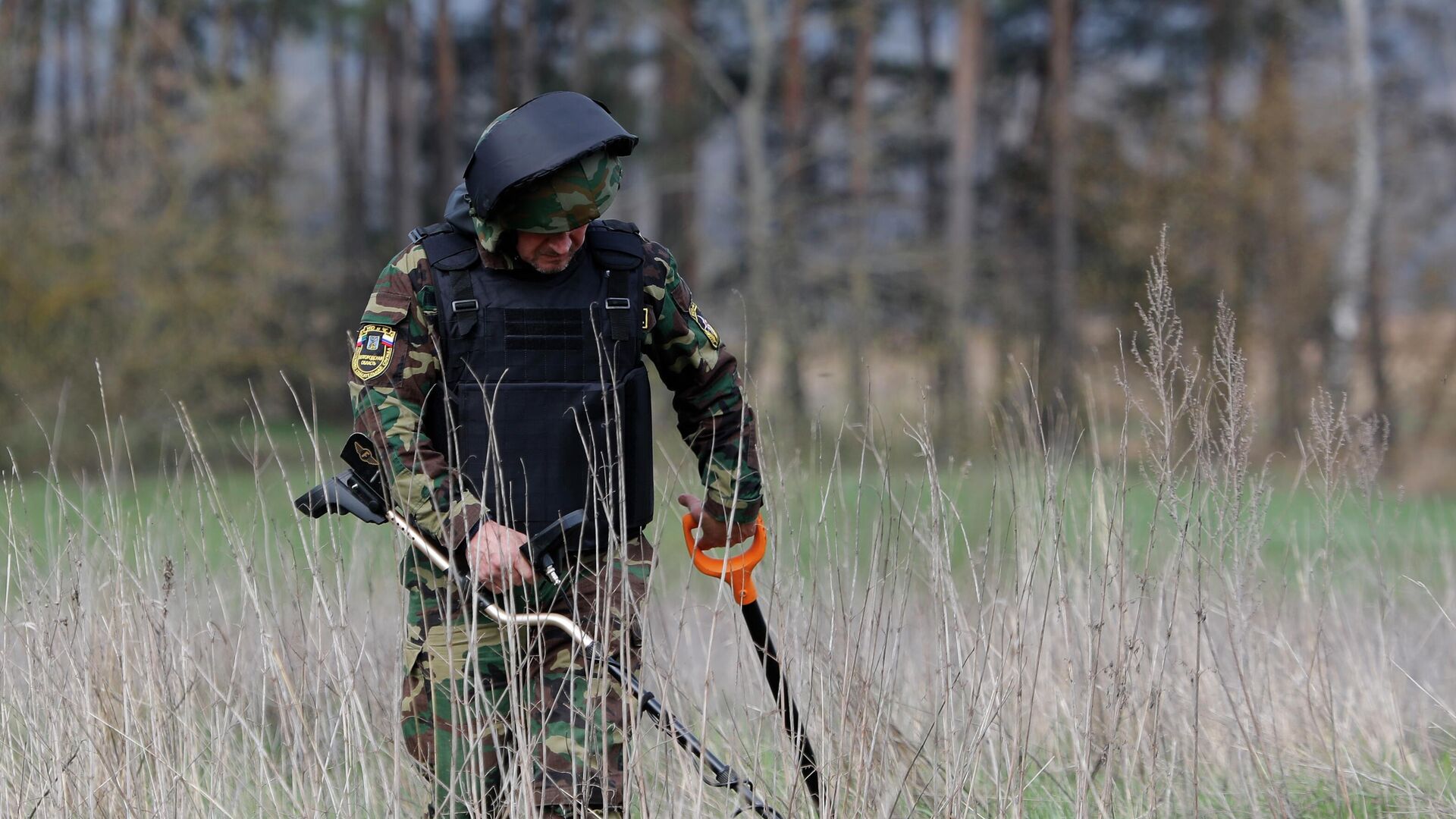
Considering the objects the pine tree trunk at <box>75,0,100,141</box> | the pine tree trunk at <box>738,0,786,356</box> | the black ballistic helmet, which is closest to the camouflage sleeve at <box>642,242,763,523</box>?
the black ballistic helmet

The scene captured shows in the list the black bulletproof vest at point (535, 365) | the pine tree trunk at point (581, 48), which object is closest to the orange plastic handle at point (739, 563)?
the black bulletproof vest at point (535, 365)

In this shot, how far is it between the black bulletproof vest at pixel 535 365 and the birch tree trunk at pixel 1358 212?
1501 centimetres

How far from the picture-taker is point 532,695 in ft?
9.17

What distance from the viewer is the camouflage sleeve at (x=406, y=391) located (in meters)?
2.55

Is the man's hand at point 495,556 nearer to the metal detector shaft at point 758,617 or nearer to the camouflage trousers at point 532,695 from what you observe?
the camouflage trousers at point 532,695

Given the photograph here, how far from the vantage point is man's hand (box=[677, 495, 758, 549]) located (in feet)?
9.23

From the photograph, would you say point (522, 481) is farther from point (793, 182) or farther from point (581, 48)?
point (581, 48)

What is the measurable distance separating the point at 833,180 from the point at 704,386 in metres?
19.7

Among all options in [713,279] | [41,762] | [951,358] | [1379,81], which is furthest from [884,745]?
[1379,81]

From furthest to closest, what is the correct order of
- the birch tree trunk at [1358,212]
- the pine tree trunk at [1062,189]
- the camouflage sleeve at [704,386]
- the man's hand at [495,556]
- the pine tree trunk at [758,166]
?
the pine tree trunk at [1062,189] → the pine tree trunk at [758,166] → the birch tree trunk at [1358,212] → the camouflage sleeve at [704,386] → the man's hand at [495,556]

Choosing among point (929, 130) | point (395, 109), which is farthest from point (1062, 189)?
point (395, 109)

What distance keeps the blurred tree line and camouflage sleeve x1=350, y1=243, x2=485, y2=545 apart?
1043 cm

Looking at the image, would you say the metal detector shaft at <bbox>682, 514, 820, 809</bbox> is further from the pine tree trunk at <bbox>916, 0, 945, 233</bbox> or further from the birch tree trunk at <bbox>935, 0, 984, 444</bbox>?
the pine tree trunk at <bbox>916, 0, 945, 233</bbox>

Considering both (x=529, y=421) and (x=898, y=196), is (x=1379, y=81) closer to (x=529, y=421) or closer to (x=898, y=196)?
(x=898, y=196)
